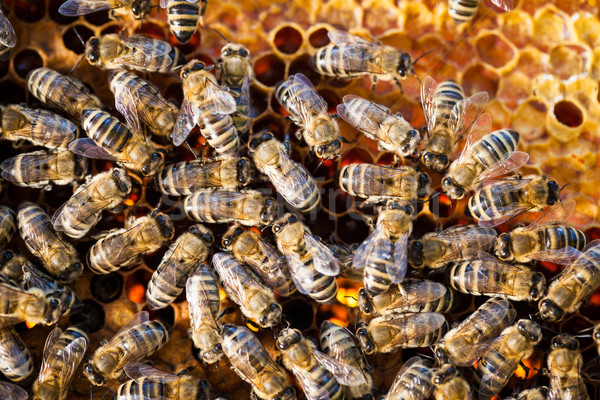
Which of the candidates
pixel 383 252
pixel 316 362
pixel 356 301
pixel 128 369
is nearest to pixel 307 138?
pixel 383 252

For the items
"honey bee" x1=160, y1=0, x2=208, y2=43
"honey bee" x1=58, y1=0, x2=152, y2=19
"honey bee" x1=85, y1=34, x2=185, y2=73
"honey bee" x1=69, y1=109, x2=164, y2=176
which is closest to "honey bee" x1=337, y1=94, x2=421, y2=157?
"honey bee" x1=160, y1=0, x2=208, y2=43

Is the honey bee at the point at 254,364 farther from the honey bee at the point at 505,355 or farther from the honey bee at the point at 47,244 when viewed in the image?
the honey bee at the point at 505,355

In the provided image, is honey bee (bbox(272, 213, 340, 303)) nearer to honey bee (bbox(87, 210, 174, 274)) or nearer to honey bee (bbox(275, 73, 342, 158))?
honey bee (bbox(275, 73, 342, 158))

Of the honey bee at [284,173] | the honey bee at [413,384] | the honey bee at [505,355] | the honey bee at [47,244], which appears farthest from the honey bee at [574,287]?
the honey bee at [47,244]

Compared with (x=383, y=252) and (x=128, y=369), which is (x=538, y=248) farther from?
(x=128, y=369)

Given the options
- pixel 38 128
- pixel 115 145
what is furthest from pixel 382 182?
pixel 38 128
